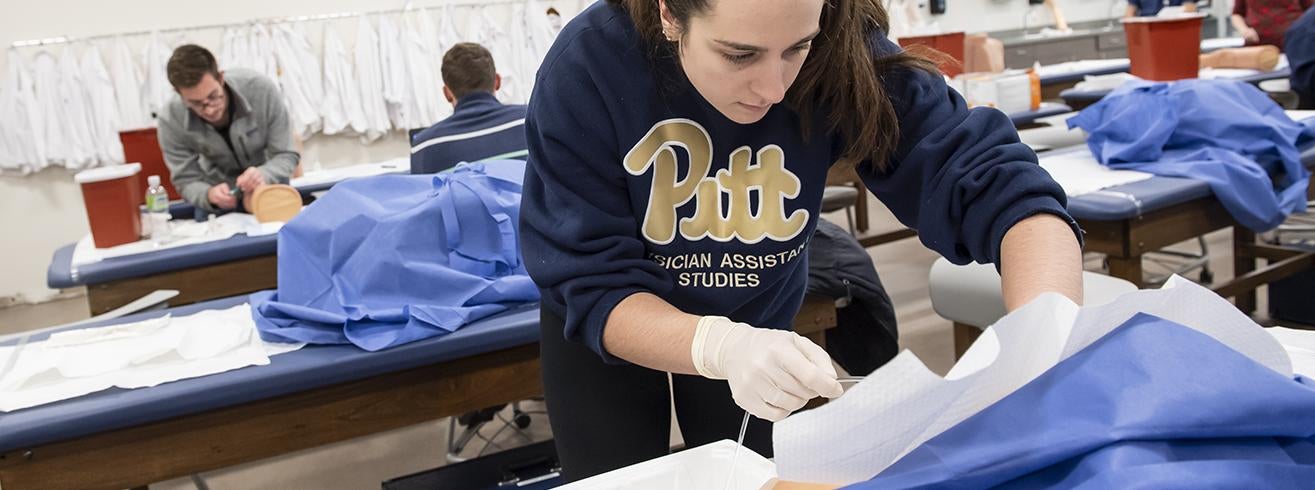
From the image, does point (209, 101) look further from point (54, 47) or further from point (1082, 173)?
point (1082, 173)

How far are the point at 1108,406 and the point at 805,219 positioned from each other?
614 mm

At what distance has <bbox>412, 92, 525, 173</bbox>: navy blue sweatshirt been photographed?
3398 mm

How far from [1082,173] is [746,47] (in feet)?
6.77

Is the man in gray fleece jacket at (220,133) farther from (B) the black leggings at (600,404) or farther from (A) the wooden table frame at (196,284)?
(B) the black leggings at (600,404)

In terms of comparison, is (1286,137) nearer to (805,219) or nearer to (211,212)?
(805,219)

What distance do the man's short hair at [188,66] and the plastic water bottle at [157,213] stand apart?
1.70ft

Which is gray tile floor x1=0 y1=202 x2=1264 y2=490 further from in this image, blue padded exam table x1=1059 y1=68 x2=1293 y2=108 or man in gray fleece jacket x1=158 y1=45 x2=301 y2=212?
man in gray fleece jacket x1=158 y1=45 x2=301 y2=212

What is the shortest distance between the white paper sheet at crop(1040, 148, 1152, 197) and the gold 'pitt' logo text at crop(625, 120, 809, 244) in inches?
59.5

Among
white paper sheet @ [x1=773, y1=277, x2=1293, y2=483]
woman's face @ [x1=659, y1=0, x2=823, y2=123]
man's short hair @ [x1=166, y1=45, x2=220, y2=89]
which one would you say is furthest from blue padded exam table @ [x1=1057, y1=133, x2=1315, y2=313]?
man's short hair @ [x1=166, y1=45, x2=220, y2=89]

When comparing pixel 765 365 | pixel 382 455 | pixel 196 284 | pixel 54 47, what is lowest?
pixel 382 455

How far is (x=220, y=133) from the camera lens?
413 centimetres

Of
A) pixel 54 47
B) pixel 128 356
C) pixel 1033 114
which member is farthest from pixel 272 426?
pixel 54 47

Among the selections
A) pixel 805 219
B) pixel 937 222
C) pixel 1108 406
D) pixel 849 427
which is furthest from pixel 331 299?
pixel 1108 406

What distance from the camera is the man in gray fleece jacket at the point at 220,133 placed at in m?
3.77
